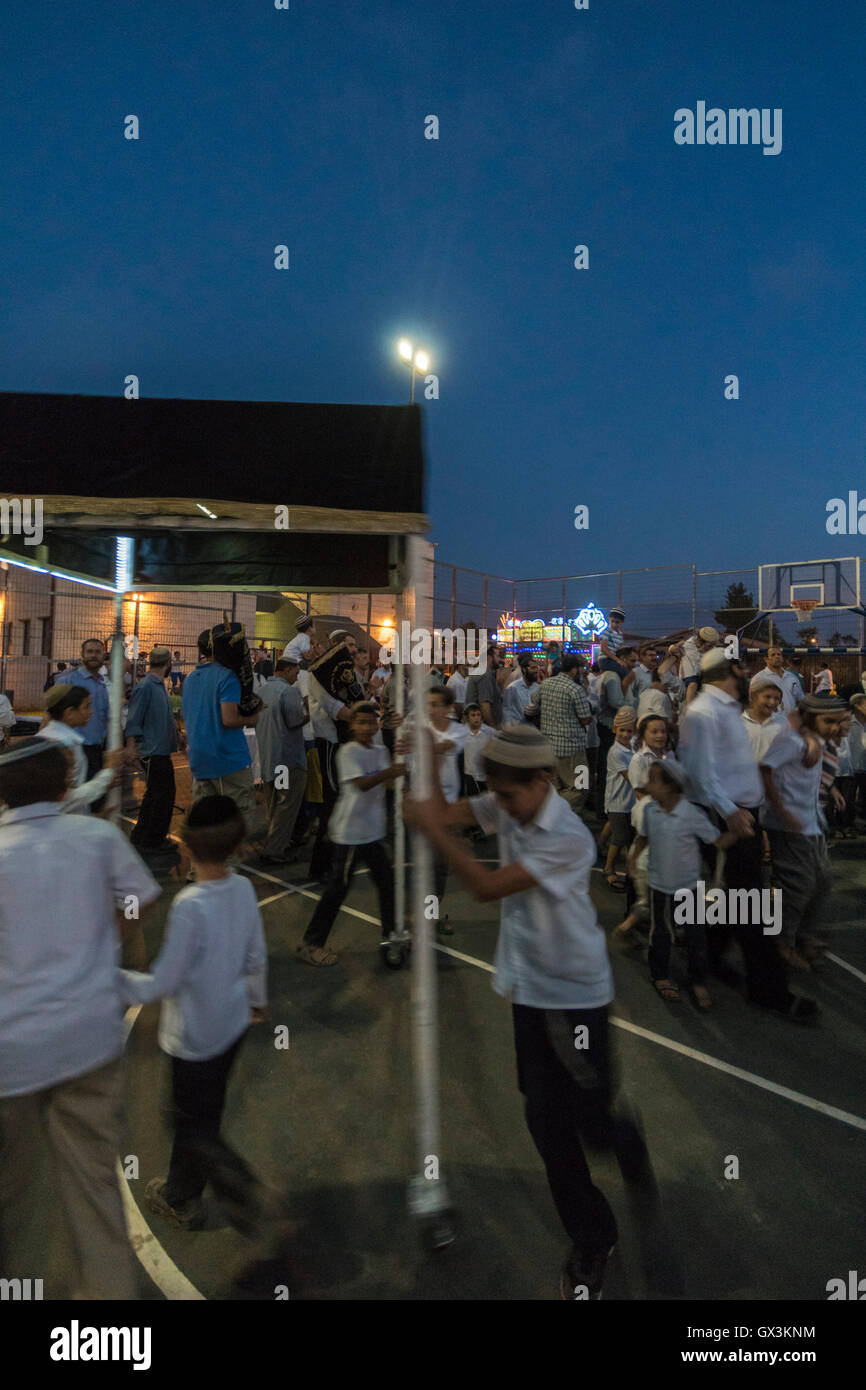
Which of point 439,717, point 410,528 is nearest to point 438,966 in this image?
point 439,717

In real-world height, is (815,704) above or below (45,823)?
above

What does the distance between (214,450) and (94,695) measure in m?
5.24

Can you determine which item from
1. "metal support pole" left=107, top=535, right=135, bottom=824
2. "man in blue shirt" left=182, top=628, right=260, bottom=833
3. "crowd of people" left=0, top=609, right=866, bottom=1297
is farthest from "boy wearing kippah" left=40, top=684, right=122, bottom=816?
"man in blue shirt" left=182, top=628, right=260, bottom=833

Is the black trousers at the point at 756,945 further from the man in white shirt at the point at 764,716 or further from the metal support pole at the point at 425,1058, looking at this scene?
the metal support pole at the point at 425,1058

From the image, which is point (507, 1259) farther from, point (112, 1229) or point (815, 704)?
point (815, 704)

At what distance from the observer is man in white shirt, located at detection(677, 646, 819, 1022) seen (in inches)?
169

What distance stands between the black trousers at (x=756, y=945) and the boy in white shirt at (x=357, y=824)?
2.19m

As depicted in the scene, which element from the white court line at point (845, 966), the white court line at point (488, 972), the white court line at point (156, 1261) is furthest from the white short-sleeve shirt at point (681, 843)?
the white court line at point (156, 1261)

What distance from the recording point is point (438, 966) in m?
5.00

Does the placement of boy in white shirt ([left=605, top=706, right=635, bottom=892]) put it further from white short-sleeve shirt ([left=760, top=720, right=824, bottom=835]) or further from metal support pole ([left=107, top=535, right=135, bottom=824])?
metal support pole ([left=107, top=535, right=135, bottom=824])

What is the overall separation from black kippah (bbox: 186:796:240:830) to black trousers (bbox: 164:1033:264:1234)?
0.79 metres

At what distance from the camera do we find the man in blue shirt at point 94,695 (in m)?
7.37

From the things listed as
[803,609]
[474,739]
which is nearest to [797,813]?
[474,739]
